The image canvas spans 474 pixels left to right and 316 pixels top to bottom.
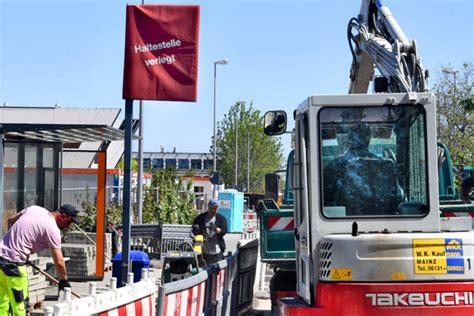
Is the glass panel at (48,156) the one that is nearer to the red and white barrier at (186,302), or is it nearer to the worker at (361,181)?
the red and white barrier at (186,302)

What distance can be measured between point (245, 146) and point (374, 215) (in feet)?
210

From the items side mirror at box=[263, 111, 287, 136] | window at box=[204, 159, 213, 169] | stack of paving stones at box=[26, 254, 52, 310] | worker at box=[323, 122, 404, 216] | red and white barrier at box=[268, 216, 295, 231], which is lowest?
stack of paving stones at box=[26, 254, 52, 310]

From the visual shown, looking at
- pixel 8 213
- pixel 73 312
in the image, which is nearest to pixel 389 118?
pixel 73 312

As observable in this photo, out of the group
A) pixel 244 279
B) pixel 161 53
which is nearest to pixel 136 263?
pixel 244 279

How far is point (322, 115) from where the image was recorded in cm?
821

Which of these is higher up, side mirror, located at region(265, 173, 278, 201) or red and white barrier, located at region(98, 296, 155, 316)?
side mirror, located at region(265, 173, 278, 201)

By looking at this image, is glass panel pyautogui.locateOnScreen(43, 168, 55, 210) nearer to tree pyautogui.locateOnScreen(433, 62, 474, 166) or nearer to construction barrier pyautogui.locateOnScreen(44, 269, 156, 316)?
construction barrier pyautogui.locateOnScreen(44, 269, 156, 316)

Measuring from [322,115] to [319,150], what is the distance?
337 millimetres

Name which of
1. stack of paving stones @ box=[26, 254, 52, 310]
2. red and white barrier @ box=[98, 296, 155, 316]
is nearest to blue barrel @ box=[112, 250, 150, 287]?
stack of paving stones @ box=[26, 254, 52, 310]

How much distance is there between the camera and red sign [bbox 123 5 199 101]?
32.7 ft

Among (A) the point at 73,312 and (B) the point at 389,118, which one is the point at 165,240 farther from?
(A) the point at 73,312

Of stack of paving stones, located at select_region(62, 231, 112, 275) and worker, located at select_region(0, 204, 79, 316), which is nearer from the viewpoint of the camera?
worker, located at select_region(0, 204, 79, 316)

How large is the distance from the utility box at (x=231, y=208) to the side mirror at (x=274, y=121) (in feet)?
85.2

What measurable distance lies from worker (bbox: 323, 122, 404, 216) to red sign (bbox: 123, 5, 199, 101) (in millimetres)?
2418
